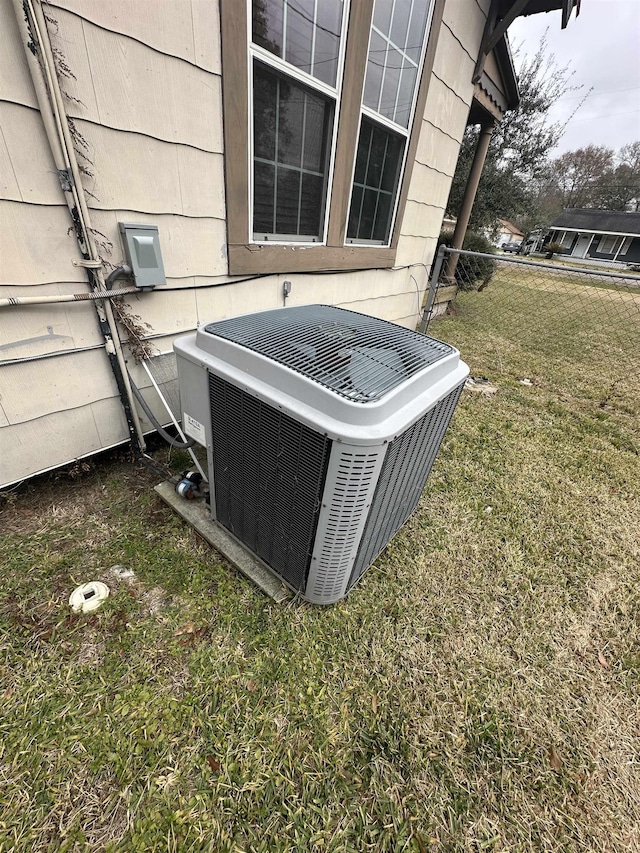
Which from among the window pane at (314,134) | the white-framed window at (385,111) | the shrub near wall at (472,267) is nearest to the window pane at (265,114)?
the window pane at (314,134)

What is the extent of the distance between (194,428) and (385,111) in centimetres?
291

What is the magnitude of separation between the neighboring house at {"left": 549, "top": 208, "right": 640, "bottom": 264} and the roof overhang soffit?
1299 inches

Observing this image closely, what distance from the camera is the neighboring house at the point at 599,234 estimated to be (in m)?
28.1

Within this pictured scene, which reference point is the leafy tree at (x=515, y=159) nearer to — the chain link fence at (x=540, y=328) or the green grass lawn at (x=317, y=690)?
the chain link fence at (x=540, y=328)

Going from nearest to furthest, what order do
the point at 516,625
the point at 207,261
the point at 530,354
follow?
the point at 516,625 → the point at 207,261 → the point at 530,354

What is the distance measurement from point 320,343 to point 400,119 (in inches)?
112

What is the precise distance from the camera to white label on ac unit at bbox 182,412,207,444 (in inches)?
60.0

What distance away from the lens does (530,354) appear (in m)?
5.13

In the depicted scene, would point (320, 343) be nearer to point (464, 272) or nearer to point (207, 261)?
point (207, 261)

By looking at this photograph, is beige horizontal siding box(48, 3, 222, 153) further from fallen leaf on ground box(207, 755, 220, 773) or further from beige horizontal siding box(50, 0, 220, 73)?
fallen leaf on ground box(207, 755, 220, 773)

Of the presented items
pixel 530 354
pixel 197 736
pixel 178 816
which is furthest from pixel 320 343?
pixel 530 354

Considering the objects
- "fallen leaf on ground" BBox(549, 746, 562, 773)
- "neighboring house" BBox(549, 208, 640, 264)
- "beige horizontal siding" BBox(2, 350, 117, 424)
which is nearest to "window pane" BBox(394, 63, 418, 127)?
"beige horizontal siding" BBox(2, 350, 117, 424)

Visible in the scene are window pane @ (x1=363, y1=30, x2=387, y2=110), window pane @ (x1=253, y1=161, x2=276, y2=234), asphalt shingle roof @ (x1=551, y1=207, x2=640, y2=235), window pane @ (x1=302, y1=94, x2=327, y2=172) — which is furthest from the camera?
asphalt shingle roof @ (x1=551, y1=207, x2=640, y2=235)

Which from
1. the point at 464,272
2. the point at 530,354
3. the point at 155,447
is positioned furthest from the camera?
the point at 464,272
